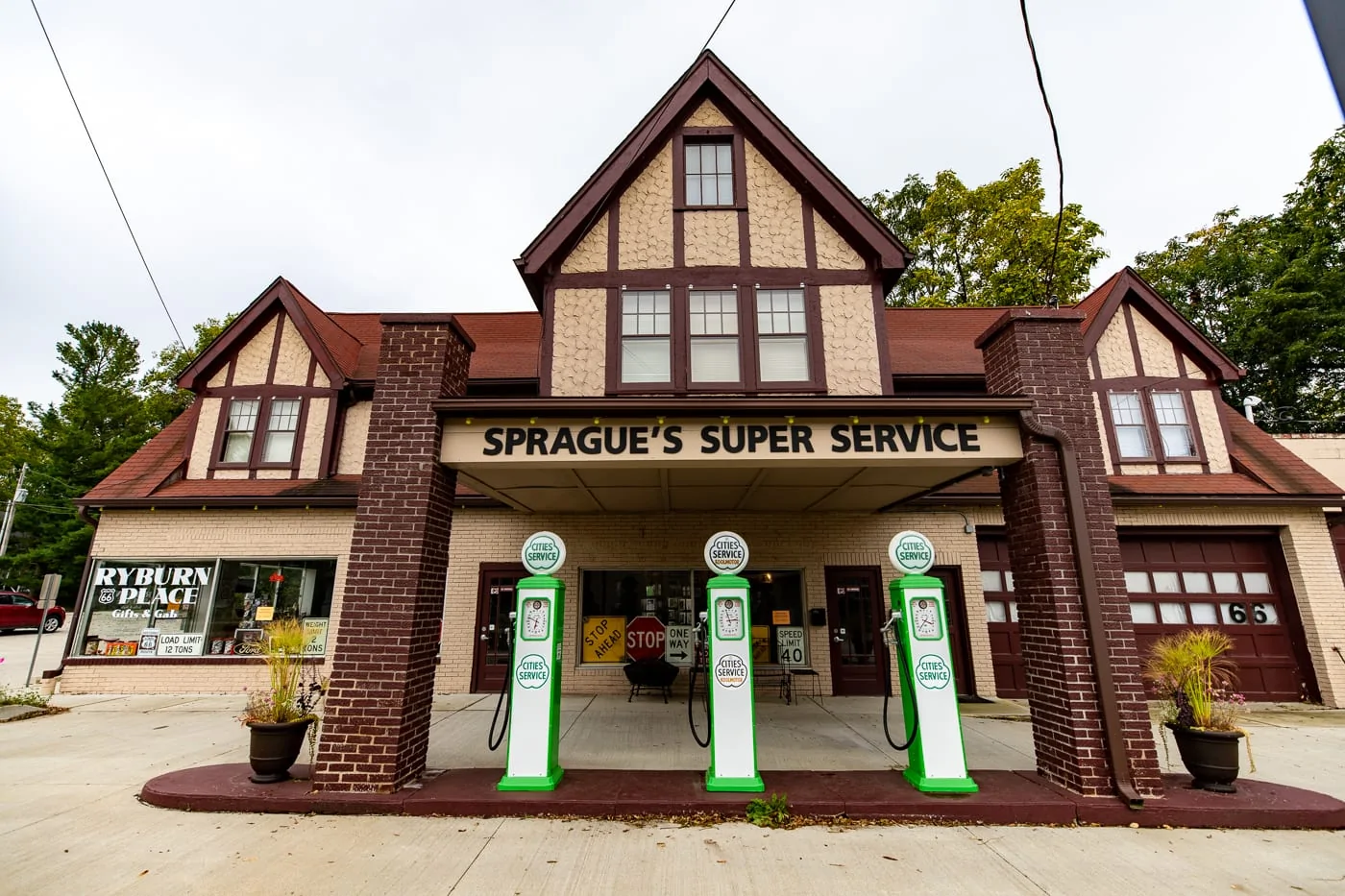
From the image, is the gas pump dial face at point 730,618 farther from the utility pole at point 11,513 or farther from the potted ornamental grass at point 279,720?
the utility pole at point 11,513

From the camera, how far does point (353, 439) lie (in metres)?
11.8

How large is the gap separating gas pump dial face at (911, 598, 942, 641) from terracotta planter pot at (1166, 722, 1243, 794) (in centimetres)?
246

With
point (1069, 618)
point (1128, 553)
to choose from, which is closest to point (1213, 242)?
point (1128, 553)

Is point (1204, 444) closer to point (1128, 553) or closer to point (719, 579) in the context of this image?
point (1128, 553)

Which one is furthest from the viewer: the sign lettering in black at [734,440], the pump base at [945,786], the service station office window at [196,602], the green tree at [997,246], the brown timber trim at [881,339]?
the green tree at [997,246]

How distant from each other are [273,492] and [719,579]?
954 centimetres

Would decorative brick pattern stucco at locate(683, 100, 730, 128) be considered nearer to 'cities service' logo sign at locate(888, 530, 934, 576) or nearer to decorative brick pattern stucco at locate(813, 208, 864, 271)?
decorative brick pattern stucco at locate(813, 208, 864, 271)

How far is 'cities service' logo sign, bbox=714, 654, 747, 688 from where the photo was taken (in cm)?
554

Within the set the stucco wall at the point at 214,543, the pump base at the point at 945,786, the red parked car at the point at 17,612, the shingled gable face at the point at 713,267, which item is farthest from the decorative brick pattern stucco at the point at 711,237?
the red parked car at the point at 17,612

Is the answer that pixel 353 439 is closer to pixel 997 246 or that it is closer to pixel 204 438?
pixel 204 438

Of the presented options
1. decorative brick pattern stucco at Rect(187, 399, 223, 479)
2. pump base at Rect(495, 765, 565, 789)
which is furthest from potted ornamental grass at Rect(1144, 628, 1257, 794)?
decorative brick pattern stucco at Rect(187, 399, 223, 479)

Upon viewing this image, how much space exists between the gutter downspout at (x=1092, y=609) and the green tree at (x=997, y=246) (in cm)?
1482

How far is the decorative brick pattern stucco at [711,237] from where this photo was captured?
966cm

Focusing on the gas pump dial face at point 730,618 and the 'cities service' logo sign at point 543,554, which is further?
the 'cities service' logo sign at point 543,554
